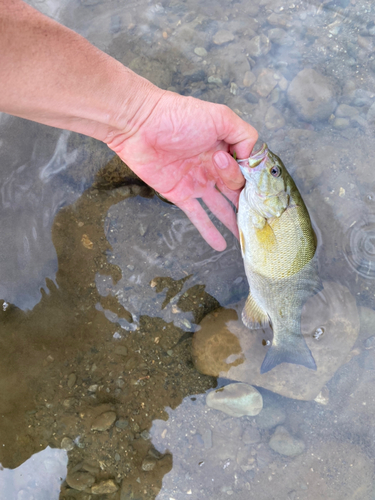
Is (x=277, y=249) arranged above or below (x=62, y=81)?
below

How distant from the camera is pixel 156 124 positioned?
9.39ft

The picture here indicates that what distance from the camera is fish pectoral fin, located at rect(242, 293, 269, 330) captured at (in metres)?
3.39

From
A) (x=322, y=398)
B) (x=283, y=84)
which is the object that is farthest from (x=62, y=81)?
(x=322, y=398)

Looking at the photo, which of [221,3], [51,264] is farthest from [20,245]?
[221,3]

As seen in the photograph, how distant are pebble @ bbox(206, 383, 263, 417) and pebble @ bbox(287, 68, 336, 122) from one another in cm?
311

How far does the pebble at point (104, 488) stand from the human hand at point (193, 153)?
2609 mm

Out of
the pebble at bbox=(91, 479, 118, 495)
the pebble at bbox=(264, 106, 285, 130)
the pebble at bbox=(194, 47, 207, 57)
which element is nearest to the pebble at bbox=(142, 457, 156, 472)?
the pebble at bbox=(91, 479, 118, 495)

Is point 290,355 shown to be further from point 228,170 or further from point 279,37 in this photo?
point 279,37

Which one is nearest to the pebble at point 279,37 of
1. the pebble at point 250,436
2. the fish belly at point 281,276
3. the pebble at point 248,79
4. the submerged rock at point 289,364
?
the pebble at point 248,79

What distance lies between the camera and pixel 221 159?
2.88 meters

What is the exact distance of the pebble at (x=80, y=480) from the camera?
323cm

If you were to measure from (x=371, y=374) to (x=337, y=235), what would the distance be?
5.04 feet

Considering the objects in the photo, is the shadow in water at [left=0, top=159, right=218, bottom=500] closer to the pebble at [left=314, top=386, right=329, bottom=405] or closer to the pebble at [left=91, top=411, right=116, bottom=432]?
the pebble at [left=91, top=411, right=116, bottom=432]

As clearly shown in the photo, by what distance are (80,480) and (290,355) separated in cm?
243
